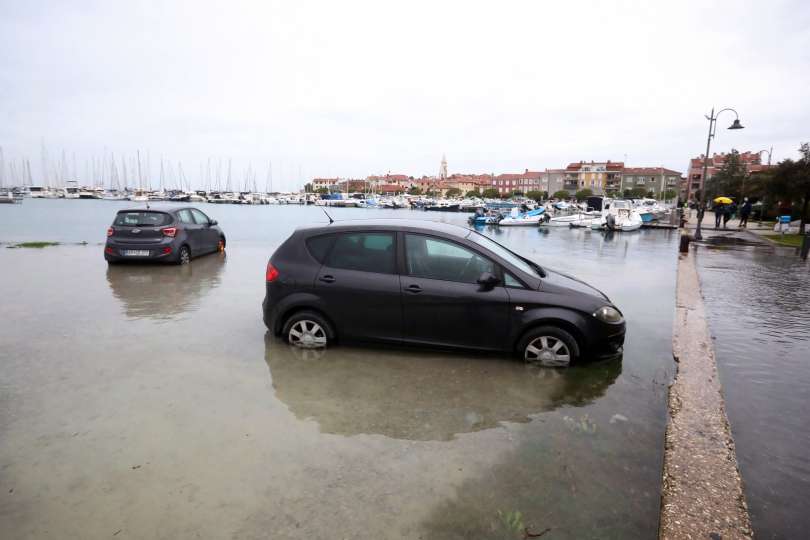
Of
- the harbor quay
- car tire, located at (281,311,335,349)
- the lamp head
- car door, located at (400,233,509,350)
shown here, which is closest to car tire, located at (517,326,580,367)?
the harbor quay

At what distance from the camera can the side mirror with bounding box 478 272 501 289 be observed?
4941 millimetres

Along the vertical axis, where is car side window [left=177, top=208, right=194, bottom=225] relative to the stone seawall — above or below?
above

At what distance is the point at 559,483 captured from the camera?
3.10 m

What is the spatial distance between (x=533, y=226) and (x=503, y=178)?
140m

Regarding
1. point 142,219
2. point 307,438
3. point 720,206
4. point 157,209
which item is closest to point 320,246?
point 307,438

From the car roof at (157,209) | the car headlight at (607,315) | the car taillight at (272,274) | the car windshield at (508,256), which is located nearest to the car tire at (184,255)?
the car roof at (157,209)

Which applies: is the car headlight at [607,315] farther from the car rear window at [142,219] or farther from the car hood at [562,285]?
the car rear window at [142,219]

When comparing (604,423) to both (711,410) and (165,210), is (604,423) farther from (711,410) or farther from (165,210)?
(165,210)

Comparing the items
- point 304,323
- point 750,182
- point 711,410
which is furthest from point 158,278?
point 750,182

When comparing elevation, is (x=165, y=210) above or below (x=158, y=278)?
above

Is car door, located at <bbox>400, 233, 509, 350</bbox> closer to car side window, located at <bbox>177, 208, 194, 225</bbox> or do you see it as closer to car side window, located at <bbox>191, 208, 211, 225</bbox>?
car side window, located at <bbox>177, 208, 194, 225</bbox>

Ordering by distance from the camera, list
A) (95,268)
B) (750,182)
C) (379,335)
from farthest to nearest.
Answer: (750,182)
(95,268)
(379,335)

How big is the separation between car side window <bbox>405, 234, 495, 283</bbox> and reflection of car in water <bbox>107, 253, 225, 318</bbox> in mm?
4097

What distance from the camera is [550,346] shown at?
508 cm
